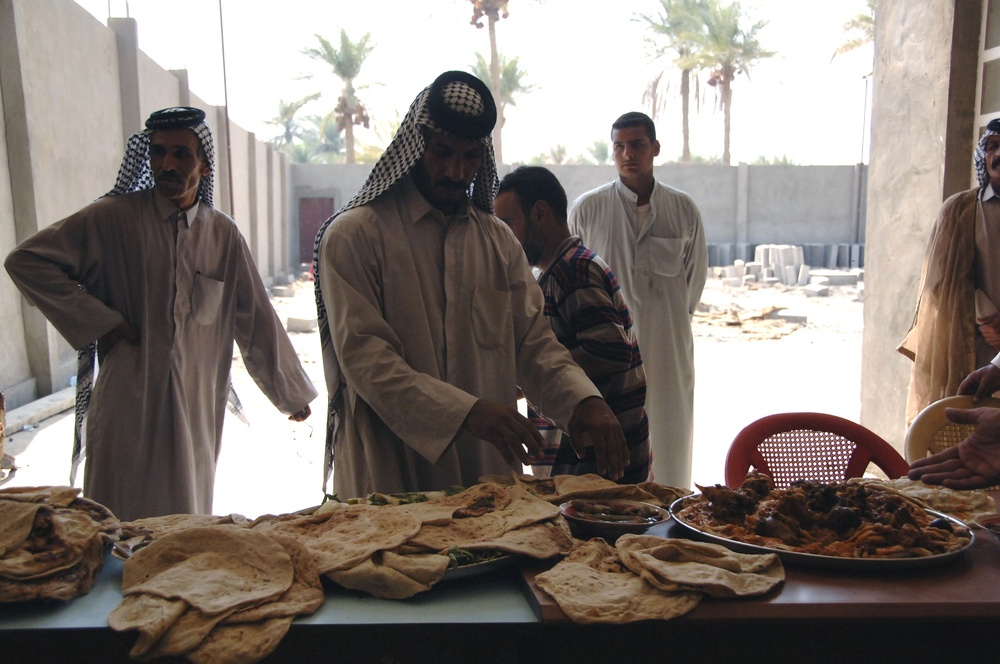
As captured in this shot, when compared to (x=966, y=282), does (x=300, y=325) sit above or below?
below

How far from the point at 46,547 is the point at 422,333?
1104 mm

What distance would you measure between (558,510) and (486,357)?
748mm

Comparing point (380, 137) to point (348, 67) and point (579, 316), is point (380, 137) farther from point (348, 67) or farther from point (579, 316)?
point (579, 316)

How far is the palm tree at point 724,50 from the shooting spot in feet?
106

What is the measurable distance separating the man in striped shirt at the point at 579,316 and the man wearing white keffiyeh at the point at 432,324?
26 cm

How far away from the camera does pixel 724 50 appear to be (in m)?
32.6

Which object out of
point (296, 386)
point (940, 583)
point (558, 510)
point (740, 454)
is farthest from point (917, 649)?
point (296, 386)

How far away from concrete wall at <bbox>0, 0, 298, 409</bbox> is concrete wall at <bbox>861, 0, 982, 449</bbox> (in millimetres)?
6799

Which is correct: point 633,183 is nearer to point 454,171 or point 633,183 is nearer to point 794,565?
point 454,171

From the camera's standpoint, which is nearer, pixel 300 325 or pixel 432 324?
pixel 432 324

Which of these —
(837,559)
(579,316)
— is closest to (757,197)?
(579,316)

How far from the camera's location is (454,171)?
2.46 metres

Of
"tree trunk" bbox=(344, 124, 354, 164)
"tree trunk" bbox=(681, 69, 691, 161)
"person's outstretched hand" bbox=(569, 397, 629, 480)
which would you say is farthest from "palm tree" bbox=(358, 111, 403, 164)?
"person's outstretched hand" bbox=(569, 397, 629, 480)

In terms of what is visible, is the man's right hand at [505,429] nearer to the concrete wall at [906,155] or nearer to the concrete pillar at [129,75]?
the concrete wall at [906,155]
